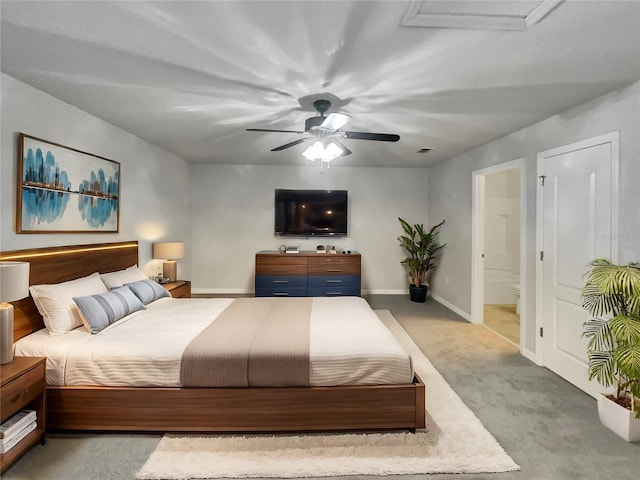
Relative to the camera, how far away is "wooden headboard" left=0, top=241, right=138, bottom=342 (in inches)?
95.3

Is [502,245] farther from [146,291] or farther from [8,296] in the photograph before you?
[8,296]

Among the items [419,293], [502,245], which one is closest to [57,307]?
[419,293]

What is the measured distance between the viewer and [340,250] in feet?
20.6

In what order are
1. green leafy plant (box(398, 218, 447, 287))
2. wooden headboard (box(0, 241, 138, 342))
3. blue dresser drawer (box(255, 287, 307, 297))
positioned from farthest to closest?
1. green leafy plant (box(398, 218, 447, 287))
2. blue dresser drawer (box(255, 287, 307, 297))
3. wooden headboard (box(0, 241, 138, 342))

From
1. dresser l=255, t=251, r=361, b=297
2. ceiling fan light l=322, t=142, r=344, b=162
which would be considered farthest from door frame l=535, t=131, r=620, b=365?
dresser l=255, t=251, r=361, b=297

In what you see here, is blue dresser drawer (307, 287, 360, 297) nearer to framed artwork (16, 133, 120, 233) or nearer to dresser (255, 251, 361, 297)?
dresser (255, 251, 361, 297)

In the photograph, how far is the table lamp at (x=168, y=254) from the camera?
4.40m

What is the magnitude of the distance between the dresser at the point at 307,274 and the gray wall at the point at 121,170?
142cm

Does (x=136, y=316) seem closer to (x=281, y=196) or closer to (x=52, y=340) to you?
(x=52, y=340)

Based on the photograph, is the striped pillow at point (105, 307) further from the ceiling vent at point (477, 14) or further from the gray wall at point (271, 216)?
the gray wall at point (271, 216)

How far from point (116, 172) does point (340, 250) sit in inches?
150

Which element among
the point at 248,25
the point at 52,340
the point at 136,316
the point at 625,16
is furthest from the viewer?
the point at 136,316

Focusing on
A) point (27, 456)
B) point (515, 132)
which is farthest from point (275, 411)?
point (515, 132)

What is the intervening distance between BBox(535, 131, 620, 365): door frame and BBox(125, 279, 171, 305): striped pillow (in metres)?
3.85
